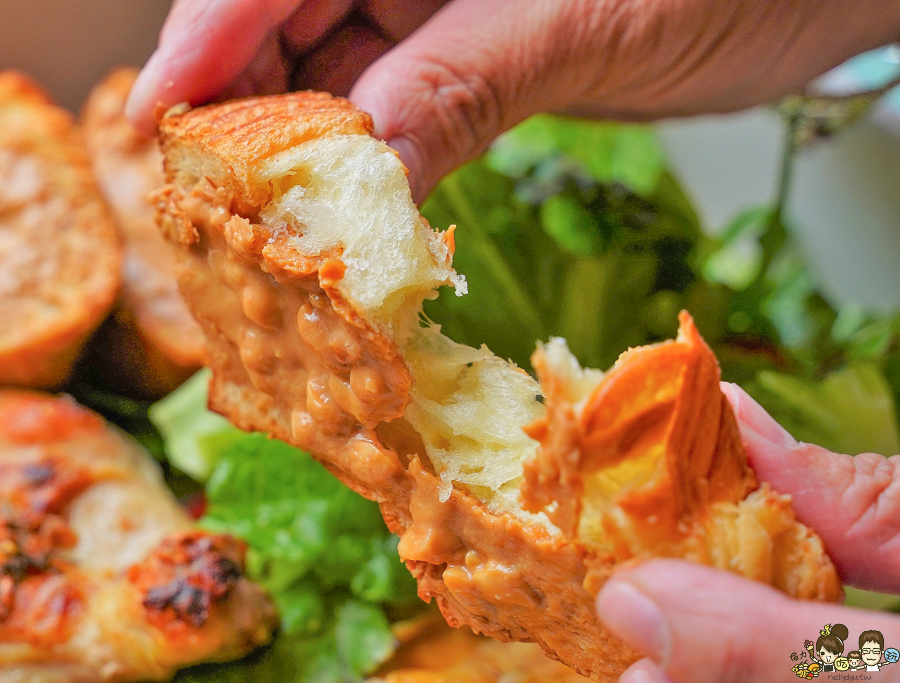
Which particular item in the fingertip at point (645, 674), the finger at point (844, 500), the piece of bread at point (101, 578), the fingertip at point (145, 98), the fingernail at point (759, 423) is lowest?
the piece of bread at point (101, 578)

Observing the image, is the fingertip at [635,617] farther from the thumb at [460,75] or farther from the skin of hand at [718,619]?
the thumb at [460,75]

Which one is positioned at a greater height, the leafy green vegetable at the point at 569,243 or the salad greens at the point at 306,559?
the leafy green vegetable at the point at 569,243

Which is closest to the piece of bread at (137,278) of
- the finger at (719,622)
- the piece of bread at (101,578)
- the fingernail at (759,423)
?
the piece of bread at (101,578)

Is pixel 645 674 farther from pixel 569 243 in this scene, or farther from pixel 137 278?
pixel 137 278

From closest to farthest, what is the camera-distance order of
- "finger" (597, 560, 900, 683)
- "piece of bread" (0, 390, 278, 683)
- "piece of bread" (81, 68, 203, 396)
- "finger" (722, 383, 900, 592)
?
"finger" (597, 560, 900, 683)
"finger" (722, 383, 900, 592)
"piece of bread" (0, 390, 278, 683)
"piece of bread" (81, 68, 203, 396)

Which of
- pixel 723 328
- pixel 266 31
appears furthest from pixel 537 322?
pixel 266 31

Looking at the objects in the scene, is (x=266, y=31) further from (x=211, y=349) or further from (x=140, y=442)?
(x=140, y=442)

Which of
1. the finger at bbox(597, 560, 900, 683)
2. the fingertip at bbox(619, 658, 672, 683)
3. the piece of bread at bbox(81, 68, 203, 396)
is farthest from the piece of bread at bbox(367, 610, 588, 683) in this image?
the piece of bread at bbox(81, 68, 203, 396)

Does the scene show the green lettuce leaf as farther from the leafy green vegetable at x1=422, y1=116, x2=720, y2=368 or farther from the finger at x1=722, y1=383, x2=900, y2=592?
the finger at x1=722, y1=383, x2=900, y2=592
